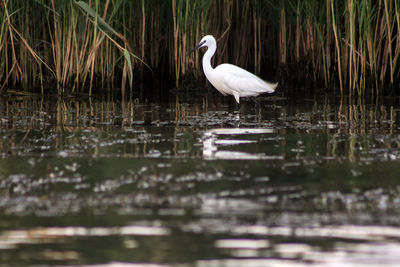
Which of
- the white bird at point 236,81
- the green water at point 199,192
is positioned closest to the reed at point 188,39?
the white bird at point 236,81

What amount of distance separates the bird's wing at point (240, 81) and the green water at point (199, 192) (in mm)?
1464

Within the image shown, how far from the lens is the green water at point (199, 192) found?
273cm

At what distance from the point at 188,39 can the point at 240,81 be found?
4.78 ft

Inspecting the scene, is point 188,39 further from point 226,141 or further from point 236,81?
point 226,141

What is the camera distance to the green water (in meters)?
2.73

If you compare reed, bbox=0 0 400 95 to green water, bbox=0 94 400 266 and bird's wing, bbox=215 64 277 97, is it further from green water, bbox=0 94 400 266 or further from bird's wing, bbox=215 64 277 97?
green water, bbox=0 94 400 266

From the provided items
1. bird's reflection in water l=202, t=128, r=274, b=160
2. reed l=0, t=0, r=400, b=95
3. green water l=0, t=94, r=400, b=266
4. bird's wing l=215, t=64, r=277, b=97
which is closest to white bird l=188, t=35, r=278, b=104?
bird's wing l=215, t=64, r=277, b=97

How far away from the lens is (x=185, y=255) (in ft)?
8.79

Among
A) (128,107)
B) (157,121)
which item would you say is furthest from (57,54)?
Answer: (157,121)

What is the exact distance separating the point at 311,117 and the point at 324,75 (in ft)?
7.91

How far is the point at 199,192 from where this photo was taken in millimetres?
3654

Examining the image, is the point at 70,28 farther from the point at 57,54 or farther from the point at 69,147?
the point at 69,147

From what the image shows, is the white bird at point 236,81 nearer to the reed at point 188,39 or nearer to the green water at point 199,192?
the reed at point 188,39

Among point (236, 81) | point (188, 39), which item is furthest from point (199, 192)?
point (188, 39)
